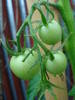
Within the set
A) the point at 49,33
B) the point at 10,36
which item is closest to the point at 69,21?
the point at 49,33

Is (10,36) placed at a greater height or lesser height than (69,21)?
lesser

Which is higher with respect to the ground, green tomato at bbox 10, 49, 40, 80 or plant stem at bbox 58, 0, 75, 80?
plant stem at bbox 58, 0, 75, 80

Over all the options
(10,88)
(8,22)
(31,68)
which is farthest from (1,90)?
(31,68)

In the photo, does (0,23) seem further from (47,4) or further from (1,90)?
(47,4)

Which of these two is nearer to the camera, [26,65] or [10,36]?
[26,65]

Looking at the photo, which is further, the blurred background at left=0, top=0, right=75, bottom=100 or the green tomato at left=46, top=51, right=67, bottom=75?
the blurred background at left=0, top=0, right=75, bottom=100

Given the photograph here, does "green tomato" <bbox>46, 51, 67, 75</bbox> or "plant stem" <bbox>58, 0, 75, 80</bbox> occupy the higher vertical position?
"plant stem" <bbox>58, 0, 75, 80</bbox>

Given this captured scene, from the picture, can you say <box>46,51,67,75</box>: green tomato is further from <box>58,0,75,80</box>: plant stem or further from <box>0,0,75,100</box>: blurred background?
<box>0,0,75,100</box>: blurred background

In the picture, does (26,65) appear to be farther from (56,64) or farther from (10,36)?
(10,36)

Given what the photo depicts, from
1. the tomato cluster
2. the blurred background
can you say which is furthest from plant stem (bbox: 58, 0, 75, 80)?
the blurred background

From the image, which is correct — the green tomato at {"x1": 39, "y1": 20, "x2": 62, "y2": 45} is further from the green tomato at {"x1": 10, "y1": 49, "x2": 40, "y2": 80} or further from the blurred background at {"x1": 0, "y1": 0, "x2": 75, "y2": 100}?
the blurred background at {"x1": 0, "y1": 0, "x2": 75, "y2": 100}

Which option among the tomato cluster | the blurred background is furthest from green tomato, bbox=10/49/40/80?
the blurred background
